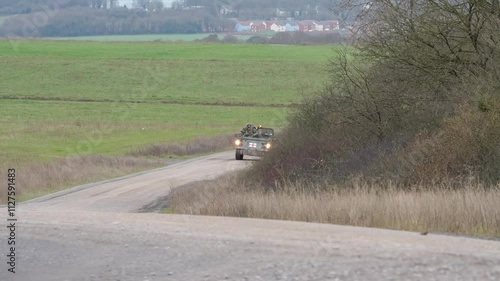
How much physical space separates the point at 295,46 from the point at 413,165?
106 meters

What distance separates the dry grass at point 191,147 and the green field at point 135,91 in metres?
1.21

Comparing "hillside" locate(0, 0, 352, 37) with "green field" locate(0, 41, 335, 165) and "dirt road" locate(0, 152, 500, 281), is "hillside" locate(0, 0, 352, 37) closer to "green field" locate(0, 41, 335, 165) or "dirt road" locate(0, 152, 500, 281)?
"green field" locate(0, 41, 335, 165)

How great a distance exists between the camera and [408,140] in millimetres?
20953

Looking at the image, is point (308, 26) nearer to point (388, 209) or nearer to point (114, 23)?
point (114, 23)

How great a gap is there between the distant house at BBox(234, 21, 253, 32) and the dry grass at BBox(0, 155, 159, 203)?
125 meters

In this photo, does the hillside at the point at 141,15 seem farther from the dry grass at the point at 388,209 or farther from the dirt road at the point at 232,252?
the dirt road at the point at 232,252

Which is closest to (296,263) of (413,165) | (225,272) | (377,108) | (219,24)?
(225,272)

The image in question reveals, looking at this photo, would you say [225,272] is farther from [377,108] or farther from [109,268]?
[377,108]

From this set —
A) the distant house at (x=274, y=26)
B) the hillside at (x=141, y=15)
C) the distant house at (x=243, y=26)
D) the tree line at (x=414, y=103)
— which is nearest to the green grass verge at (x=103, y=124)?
the tree line at (x=414, y=103)

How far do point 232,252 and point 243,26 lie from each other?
16270 cm

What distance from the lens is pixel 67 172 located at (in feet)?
109

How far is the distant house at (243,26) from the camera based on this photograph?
165m

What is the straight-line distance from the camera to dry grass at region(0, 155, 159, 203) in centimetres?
2856

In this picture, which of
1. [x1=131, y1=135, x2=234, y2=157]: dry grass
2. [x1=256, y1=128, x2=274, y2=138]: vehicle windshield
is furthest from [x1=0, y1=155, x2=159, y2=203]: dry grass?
[x1=256, y1=128, x2=274, y2=138]: vehicle windshield
